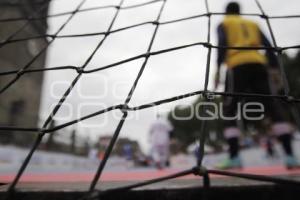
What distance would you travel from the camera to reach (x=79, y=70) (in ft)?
3.68

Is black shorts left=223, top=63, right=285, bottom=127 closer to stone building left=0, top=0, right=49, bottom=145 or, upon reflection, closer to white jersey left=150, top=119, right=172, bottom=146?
white jersey left=150, top=119, right=172, bottom=146

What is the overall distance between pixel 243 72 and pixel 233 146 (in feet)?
1.23

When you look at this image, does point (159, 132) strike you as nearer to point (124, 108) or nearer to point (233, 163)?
point (233, 163)

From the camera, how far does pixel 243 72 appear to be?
6.00ft

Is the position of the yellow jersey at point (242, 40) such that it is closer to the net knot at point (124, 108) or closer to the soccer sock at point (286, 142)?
the soccer sock at point (286, 142)

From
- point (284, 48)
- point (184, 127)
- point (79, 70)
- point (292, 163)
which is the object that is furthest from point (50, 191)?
point (184, 127)

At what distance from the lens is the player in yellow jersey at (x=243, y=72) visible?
1720 mm

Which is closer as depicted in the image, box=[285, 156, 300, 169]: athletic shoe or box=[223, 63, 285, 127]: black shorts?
box=[285, 156, 300, 169]: athletic shoe

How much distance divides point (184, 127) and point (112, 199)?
26078 mm

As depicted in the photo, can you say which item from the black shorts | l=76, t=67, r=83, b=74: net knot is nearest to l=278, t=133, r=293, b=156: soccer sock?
the black shorts

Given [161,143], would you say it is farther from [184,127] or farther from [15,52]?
[184,127]

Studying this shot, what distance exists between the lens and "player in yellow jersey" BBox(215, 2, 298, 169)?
172 cm

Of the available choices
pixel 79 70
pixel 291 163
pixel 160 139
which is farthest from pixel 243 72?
pixel 160 139

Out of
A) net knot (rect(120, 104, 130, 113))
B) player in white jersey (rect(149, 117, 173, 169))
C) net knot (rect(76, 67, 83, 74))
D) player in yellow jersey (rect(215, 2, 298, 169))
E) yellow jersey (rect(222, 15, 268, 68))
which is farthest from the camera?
player in white jersey (rect(149, 117, 173, 169))
